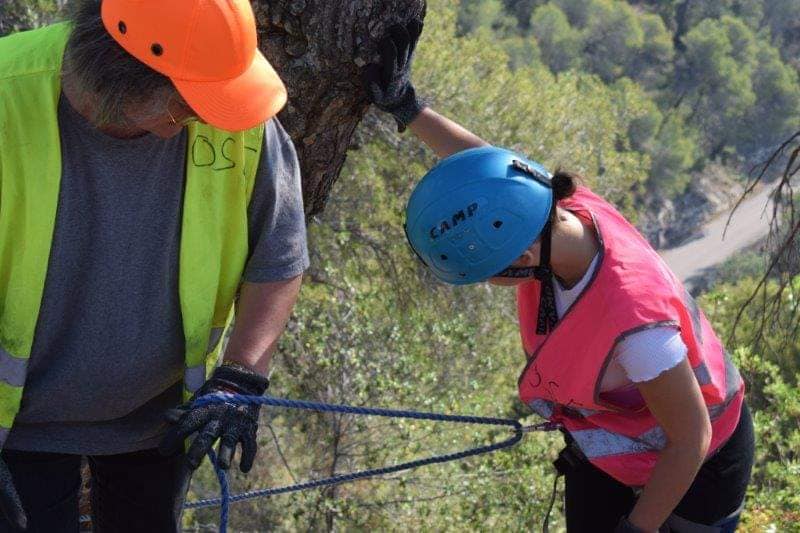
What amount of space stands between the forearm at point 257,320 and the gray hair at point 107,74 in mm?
498

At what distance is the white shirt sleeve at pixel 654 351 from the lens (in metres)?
1.99

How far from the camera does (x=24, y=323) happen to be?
1.77 m

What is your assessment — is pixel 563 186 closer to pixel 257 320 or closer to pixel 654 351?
pixel 654 351

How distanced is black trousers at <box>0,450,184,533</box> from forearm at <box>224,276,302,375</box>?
0.32 meters

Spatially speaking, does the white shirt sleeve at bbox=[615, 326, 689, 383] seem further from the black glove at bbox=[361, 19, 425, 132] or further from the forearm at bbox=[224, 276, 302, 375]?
the black glove at bbox=[361, 19, 425, 132]

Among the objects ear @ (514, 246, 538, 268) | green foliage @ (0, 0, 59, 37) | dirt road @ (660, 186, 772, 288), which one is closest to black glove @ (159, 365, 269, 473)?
ear @ (514, 246, 538, 268)

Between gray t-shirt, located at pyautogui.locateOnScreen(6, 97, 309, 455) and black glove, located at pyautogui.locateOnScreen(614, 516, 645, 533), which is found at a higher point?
gray t-shirt, located at pyautogui.locateOnScreen(6, 97, 309, 455)

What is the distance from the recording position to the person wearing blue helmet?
2.04m

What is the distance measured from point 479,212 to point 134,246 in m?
0.80

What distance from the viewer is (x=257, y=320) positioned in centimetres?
203

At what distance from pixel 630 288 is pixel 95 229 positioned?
3.78 feet

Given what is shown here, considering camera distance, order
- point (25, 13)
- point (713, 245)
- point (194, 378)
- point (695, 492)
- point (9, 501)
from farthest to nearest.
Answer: point (713, 245)
point (25, 13)
point (695, 492)
point (194, 378)
point (9, 501)

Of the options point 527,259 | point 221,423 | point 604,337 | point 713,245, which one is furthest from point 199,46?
point 713,245

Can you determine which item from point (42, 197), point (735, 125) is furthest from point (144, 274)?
point (735, 125)
